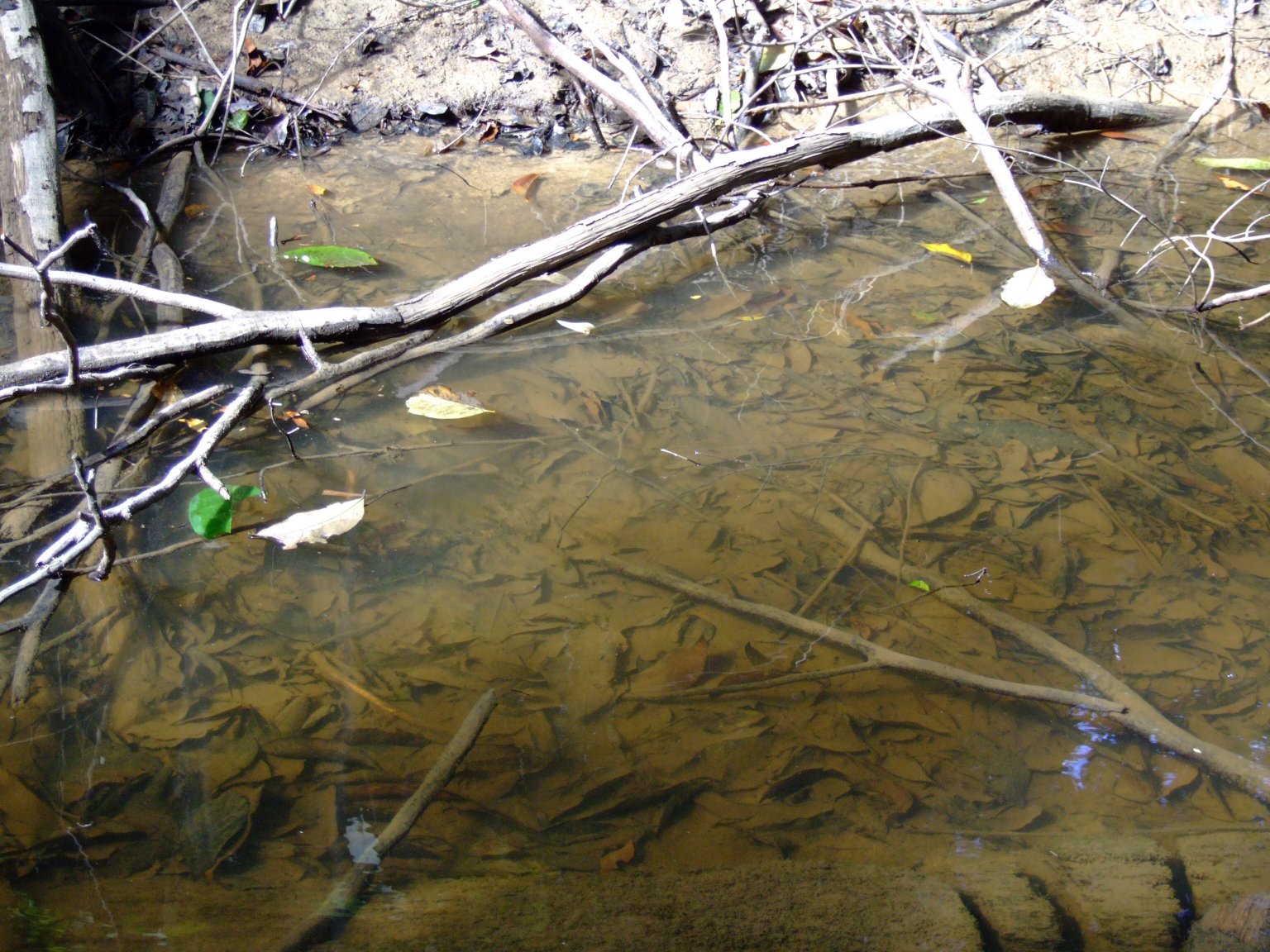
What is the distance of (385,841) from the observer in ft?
5.41

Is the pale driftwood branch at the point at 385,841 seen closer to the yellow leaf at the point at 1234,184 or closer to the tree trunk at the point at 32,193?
the tree trunk at the point at 32,193

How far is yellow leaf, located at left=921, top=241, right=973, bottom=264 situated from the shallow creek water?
24 cm

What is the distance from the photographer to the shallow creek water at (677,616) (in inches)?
66.2

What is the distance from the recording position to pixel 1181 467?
2.52 m

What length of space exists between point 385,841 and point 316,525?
0.89 meters

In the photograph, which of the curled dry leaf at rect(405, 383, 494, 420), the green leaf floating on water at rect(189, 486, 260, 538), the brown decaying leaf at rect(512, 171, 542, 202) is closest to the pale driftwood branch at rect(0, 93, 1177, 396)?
the curled dry leaf at rect(405, 383, 494, 420)

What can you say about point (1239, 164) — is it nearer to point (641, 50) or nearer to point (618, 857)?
point (641, 50)

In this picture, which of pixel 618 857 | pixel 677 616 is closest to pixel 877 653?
pixel 677 616

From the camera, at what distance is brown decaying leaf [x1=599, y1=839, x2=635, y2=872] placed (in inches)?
63.9

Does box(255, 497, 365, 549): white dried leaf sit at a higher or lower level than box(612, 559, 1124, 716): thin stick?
higher

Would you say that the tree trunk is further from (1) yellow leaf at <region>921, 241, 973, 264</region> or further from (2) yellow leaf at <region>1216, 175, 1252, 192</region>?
(2) yellow leaf at <region>1216, 175, 1252, 192</region>

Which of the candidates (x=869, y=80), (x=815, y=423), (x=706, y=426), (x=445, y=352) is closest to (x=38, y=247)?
(x=445, y=352)

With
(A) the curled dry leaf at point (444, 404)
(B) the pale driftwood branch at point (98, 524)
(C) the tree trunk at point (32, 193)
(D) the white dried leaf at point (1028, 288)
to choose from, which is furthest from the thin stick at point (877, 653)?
(C) the tree trunk at point (32, 193)

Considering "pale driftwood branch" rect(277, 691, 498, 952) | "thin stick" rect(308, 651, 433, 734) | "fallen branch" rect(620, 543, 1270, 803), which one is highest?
"thin stick" rect(308, 651, 433, 734)
